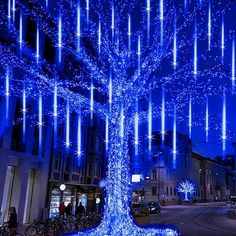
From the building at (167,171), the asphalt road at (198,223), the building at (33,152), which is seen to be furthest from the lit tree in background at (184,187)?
the building at (33,152)

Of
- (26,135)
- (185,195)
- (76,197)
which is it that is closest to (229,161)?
(185,195)

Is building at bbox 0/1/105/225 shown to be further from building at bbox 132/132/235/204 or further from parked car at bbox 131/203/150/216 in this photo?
building at bbox 132/132/235/204

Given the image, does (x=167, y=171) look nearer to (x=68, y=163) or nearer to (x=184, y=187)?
(x=184, y=187)

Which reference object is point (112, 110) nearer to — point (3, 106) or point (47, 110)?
point (3, 106)

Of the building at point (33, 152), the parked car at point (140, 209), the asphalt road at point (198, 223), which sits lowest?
the asphalt road at point (198, 223)

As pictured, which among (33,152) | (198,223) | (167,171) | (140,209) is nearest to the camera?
(33,152)

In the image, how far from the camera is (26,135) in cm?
2447

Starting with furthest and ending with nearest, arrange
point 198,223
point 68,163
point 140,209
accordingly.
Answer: point 140,209
point 68,163
point 198,223

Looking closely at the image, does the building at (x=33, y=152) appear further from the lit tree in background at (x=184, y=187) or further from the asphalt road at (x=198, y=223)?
the lit tree in background at (x=184, y=187)

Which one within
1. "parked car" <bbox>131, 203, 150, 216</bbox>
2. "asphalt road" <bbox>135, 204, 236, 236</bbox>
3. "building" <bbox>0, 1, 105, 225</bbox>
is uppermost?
"building" <bbox>0, 1, 105, 225</bbox>

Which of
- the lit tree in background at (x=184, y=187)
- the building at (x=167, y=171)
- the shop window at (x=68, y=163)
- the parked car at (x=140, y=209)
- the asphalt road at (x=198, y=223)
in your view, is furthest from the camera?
the lit tree in background at (x=184, y=187)

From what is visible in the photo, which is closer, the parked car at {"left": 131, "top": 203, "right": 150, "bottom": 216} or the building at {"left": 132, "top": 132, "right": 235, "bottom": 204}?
the parked car at {"left": 131, "top": 203, "right": 150, "bottom": 216}

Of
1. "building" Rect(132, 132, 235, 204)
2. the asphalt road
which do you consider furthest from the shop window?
"building" Rect(132, 132, 235, 204)

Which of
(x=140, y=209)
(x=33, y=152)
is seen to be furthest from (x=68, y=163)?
(x=140, y=209)
